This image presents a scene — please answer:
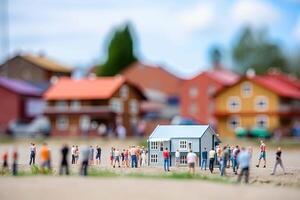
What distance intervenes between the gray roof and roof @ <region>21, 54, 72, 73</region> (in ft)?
140

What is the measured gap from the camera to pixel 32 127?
1476 inches

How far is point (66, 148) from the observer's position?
1625cm

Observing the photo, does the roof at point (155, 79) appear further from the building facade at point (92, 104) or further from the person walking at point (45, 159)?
the person walking at point (45, 159)

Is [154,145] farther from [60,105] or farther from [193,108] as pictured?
[193,108]

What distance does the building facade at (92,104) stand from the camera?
134 ft

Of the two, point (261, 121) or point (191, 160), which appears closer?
point (191, 160)

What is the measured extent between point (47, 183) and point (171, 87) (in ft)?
170

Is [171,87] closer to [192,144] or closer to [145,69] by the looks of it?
[145,69]

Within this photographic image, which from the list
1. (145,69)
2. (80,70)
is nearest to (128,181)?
(80,70)

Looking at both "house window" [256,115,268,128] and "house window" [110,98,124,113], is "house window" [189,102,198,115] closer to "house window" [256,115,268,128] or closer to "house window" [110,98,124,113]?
"house window" [256,115,268,128]

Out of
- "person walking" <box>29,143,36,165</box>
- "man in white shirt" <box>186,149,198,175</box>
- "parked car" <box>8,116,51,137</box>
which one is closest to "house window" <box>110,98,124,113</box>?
"parked car" <box>8,116,51,137</box>

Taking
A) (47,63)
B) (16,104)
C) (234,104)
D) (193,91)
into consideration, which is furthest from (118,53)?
(16,104)

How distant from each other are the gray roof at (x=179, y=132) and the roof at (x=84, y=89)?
2286cm

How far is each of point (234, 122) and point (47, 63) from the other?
21.7m
